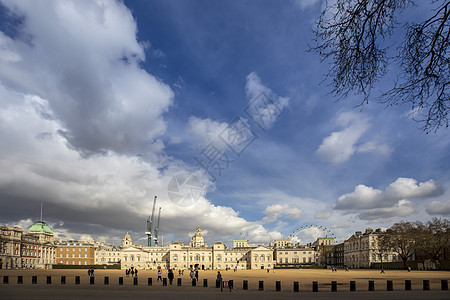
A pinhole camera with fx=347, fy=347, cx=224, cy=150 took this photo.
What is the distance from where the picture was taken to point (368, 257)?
116 metres

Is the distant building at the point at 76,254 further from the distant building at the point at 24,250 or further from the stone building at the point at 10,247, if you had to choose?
the stone building at the point at 10,247

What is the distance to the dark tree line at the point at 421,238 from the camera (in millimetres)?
78188

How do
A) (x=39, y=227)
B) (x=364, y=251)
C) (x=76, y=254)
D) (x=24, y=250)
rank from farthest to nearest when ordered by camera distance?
(x=39, y=227)
(x=76, y=254)
(x=364, y=251)
(x=24, y=250)

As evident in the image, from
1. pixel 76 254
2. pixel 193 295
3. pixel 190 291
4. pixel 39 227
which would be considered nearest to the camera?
pixel 193 295

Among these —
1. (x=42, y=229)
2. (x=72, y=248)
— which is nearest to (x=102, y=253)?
(x=72, y=248)

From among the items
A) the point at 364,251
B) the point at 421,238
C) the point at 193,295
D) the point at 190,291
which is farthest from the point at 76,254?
the point at 193,295

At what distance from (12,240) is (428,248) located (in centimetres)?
11311

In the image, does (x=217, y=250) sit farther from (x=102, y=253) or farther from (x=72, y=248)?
(x=72, y=248)

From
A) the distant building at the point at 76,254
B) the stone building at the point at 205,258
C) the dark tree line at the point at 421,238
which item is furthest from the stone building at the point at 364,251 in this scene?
the distant building at the point at 76,254

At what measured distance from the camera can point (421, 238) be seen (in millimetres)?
79438

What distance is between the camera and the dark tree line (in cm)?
7819

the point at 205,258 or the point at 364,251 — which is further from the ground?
the point at 364,251

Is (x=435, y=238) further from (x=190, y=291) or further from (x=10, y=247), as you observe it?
(x=10, y=247)

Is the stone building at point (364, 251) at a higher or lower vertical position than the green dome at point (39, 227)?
lower
